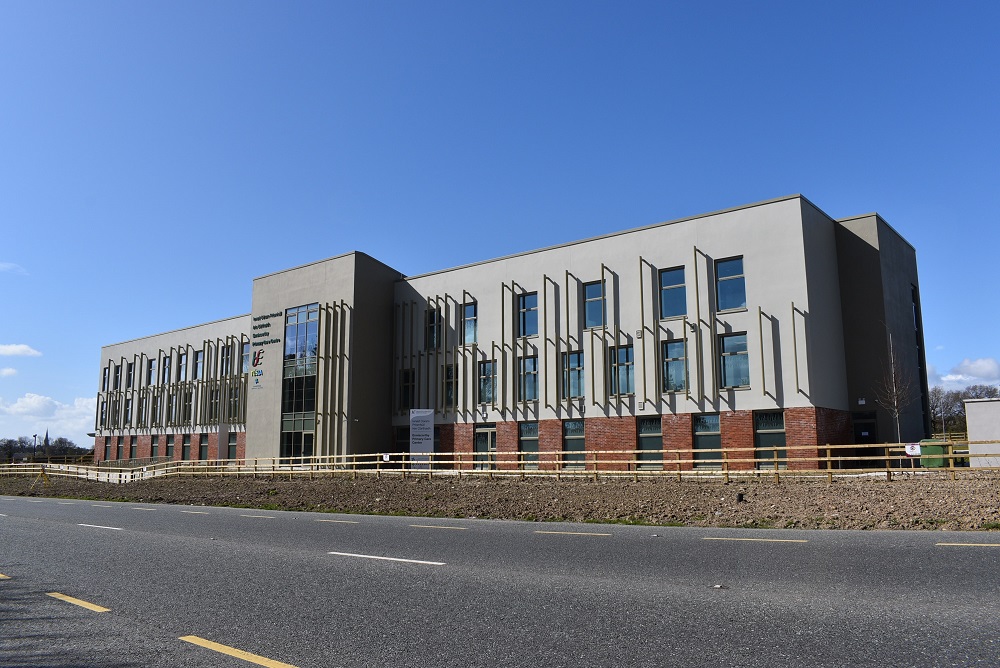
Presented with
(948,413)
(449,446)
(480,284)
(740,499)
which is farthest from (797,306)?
(948,413)

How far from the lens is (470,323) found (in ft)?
123

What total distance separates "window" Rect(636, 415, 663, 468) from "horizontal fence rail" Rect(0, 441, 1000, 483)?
0.08 m

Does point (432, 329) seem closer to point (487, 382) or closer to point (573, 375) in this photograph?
point (487, 382)

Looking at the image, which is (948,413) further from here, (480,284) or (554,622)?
(554,622)

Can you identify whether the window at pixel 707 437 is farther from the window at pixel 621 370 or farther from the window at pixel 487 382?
the window at pixel 487 382

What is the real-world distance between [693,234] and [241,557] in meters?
24.7

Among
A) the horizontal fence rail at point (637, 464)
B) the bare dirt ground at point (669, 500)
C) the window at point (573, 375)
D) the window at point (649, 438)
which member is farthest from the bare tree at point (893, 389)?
the window at point (573, 375)

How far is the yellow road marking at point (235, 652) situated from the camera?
17.0 ft

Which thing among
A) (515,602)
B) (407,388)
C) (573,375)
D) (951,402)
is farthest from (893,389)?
(951,402)

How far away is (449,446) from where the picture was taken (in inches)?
1454

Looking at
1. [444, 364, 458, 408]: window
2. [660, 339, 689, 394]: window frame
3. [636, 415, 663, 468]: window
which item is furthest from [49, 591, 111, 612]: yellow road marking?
[444, 364, 458, 408]: window

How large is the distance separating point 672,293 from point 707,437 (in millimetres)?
6190

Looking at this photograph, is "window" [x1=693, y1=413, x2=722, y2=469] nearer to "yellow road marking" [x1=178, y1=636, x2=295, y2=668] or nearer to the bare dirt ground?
the bare dirt ground

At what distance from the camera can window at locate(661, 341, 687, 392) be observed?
3054 cm
